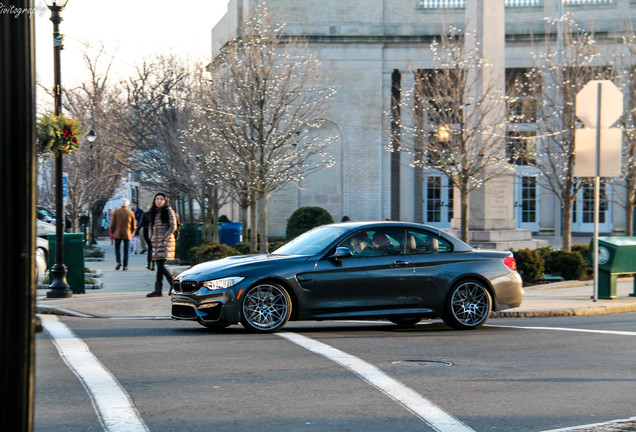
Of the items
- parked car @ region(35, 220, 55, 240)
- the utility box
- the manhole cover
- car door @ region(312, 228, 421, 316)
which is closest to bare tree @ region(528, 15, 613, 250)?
the utility box

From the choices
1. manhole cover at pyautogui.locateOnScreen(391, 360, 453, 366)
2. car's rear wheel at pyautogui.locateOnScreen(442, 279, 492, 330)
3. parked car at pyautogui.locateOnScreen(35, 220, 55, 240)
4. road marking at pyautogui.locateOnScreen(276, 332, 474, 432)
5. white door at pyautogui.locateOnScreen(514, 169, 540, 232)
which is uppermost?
white door at pyautogui.locateOnScreen(514, 169, 540, 232)

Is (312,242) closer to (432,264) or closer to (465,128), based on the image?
(432,264)

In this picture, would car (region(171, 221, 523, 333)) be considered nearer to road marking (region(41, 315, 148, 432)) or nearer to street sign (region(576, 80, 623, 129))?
road marking (region(41, 315, 148, 432))

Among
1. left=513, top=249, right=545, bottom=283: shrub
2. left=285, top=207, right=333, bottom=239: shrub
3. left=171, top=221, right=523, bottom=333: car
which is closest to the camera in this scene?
left=171, top=221, right=523, bottom=333: car

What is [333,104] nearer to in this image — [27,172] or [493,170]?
[493,170]

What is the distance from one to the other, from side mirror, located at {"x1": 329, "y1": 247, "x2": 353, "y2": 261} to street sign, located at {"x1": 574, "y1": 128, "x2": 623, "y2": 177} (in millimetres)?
5960

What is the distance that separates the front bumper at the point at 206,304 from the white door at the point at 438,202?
28.9m

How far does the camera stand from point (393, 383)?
7.62m

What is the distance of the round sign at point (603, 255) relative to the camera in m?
16.8

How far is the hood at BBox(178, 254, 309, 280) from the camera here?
11172mm

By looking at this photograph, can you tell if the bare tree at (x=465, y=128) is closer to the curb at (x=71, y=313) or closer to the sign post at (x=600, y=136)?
the sign post at (x=600, y=136)

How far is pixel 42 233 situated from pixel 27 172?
26.4m

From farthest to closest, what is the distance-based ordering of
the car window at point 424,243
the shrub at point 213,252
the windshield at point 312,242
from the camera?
the shrub at point 213,252 → the car window at point 424,243 → the windshield at point 312,242

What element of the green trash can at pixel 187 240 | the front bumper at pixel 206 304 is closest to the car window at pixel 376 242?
the front bumper at pixel 206 304
